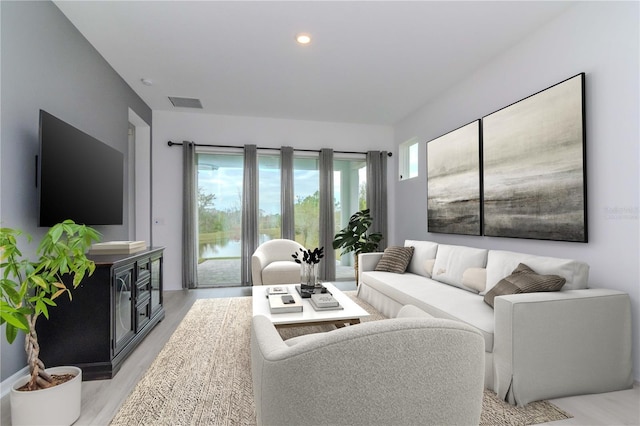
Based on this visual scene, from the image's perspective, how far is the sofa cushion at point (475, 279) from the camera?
284cm

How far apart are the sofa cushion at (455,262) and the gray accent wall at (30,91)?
3.60 meters

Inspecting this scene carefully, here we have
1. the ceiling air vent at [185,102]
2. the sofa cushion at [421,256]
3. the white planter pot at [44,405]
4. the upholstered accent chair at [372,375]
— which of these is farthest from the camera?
the ceiling air vent at [185,102]

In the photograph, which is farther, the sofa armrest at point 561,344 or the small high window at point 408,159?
the small high window at point 408,159

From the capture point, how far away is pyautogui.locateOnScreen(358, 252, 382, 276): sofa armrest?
4.18m

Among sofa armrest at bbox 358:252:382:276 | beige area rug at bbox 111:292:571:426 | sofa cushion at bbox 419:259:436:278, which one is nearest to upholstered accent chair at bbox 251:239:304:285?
sofa armrest at bbox 358:252:382:276

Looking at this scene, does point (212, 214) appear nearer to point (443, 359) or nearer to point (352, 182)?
point (352, 182)

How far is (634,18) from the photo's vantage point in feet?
7.07

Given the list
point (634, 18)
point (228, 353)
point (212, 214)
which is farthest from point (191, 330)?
point (634, 18)

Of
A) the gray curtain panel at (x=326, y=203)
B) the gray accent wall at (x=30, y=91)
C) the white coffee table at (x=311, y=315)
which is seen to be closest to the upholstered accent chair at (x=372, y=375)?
the white coffee table at (x=311, y=315)

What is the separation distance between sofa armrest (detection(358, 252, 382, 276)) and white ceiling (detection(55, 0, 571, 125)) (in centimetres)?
222

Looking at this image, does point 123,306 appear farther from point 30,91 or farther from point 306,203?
point 306,203

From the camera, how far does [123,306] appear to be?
2475 mm

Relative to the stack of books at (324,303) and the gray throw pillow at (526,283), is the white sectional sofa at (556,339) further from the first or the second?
the stack of books at (324,303)

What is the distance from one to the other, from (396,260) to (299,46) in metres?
2.67
